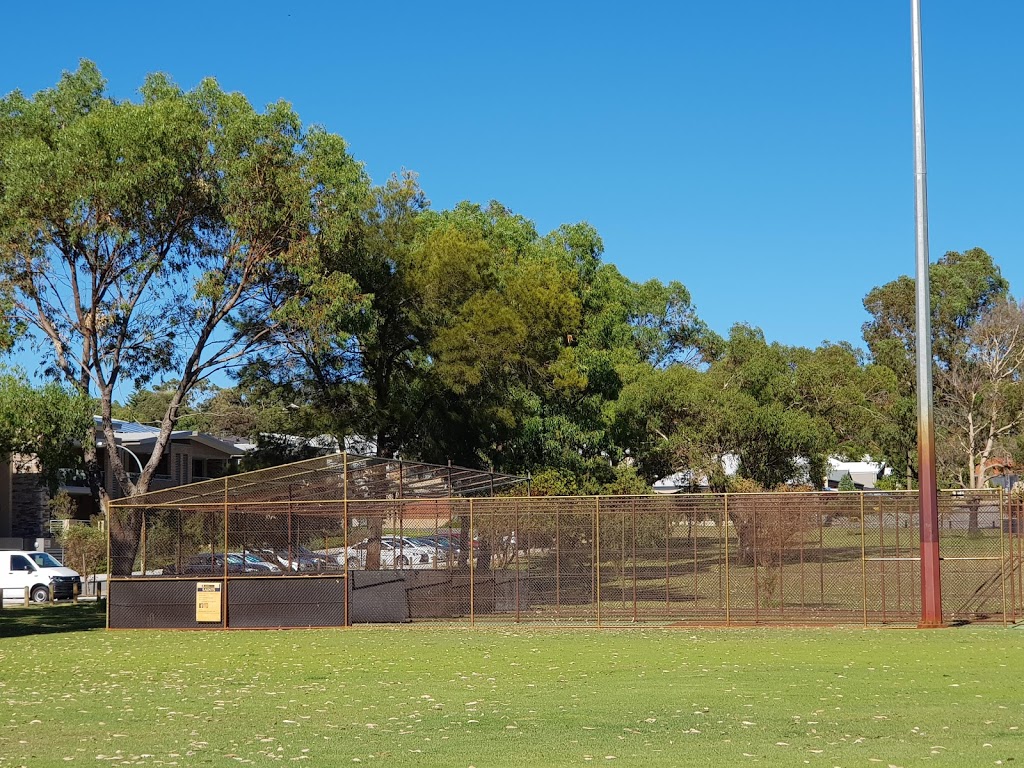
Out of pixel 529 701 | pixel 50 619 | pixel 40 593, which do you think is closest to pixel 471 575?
pixel 50 619

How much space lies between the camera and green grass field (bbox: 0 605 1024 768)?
34.7 ft

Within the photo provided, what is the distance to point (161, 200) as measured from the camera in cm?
3014

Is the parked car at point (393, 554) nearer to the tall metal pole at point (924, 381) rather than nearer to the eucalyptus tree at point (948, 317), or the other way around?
the tall metal pole at point (924, 381)

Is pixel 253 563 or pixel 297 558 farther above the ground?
pixel 297 558

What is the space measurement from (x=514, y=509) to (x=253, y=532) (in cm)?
564

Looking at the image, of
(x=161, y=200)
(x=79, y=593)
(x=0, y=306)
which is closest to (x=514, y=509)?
(x=161, y=200)

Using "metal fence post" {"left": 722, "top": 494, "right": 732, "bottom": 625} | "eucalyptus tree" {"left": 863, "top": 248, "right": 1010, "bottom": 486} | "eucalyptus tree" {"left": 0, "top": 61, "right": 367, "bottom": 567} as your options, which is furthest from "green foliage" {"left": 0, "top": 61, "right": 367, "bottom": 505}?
"eucalyptus tree" {"left": 863, "top": 248, "right": 1010, "bottom": 486}

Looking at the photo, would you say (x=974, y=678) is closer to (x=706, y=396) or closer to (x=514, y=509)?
(x=514, y=509)

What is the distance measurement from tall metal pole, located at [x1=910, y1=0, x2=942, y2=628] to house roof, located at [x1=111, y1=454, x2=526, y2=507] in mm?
10979

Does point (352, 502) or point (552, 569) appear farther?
point (552, 569)

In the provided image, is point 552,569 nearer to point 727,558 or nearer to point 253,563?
point 727,558

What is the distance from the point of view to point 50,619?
2958cm

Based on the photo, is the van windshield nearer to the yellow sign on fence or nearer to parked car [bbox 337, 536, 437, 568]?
parked car [bbox 337, 536, 437, 568]

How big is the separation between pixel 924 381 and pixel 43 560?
26554 mm
